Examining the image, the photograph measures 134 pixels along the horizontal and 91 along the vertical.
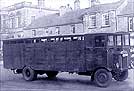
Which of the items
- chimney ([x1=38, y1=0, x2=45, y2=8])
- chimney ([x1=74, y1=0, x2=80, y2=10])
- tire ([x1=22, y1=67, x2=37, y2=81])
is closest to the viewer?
tire ([x1=22, y1=67, x2=37, y2=81])

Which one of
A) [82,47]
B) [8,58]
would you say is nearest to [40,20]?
[8,58]

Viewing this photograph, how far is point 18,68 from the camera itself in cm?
1569

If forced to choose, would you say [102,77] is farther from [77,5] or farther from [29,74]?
[77,5]

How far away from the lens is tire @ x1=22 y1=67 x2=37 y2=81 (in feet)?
49.0

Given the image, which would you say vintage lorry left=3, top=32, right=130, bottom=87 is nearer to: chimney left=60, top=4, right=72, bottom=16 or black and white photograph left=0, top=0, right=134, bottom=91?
black and white photograph left=0, top=0, right=134, bottom=91

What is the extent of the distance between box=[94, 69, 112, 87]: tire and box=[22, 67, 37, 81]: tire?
4.20 meters

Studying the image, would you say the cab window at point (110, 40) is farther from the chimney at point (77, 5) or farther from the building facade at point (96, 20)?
the chimney at point (77, 5)

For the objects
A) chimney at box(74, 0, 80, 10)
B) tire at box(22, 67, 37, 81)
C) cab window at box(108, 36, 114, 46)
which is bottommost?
tire at box(22, 67, 37, 81)

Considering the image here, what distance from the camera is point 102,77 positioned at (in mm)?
12375

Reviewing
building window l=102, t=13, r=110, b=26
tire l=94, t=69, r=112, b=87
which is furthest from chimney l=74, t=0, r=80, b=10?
tire l=94, t=69, r=112, b=87

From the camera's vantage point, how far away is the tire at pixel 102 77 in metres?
12.2

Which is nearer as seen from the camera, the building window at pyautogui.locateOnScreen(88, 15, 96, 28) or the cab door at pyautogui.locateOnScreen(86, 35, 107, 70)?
the cab door at pyautogui.locateOnScreen(86, 35, 107, 70)

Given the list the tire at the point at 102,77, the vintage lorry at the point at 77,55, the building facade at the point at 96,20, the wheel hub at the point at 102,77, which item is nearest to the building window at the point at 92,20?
the building facade at the point at 96,20

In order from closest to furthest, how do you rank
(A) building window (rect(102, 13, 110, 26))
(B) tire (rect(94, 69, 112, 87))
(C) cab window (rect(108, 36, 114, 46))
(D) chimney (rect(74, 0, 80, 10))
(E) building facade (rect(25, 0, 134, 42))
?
(B) tire (rect(94, 69, 112, 87)) < (C) cab window (rect(108, 36, 114, 46)) < (E) building facade (rect(25, 0, 134, 42)) < (A) building window (rect(102, 13, 110, 26)) < (D) chimney (rect(74, 0, 80, 10))
